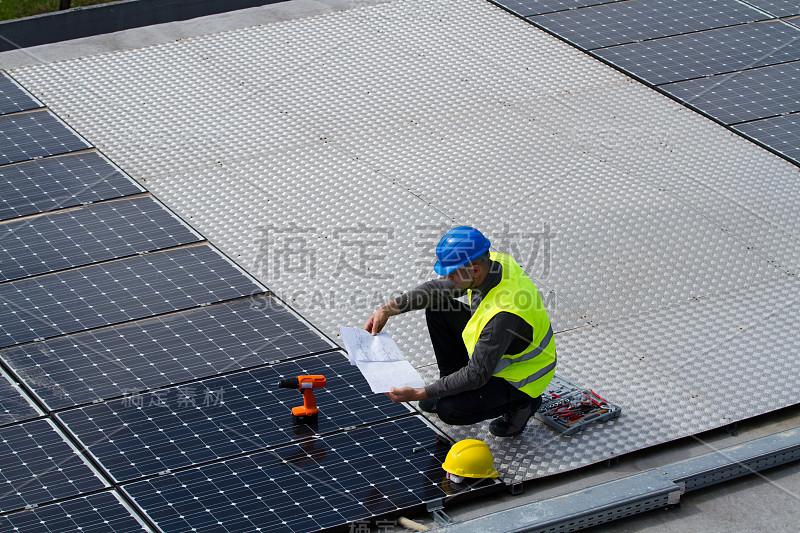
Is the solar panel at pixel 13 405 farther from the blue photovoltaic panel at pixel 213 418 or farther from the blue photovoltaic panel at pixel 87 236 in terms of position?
the blue photovoltaic panel at pixel 87 236

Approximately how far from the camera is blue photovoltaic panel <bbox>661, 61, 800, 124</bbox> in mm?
8719

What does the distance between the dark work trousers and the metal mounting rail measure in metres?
0.52

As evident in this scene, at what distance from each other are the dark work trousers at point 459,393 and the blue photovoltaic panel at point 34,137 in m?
3.92

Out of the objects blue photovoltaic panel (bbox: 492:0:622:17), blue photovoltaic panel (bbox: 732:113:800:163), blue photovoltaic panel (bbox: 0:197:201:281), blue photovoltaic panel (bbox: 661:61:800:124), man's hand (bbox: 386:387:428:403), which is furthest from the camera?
blue photovoltaic panel (bbox: 492:0:622:17)

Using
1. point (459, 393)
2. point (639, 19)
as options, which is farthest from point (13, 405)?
point (639, 19)

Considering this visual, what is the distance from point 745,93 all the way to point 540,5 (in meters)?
2.45

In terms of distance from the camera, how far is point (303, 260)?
6789mm

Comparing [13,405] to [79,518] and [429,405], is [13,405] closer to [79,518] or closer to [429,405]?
[79,518]

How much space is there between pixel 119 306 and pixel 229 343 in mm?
786

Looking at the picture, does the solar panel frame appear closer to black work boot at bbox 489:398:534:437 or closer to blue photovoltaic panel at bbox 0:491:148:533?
blue photovoltaic panel at bbox 0:491:148:533

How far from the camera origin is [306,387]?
525 centimetres

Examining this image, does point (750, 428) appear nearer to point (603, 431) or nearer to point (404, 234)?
point (603, 431)

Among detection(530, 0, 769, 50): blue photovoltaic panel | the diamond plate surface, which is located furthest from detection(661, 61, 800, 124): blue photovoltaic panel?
detection(530, 0, 769, 50): blue photovoltaic panel

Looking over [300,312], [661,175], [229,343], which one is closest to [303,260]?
[300,312]
